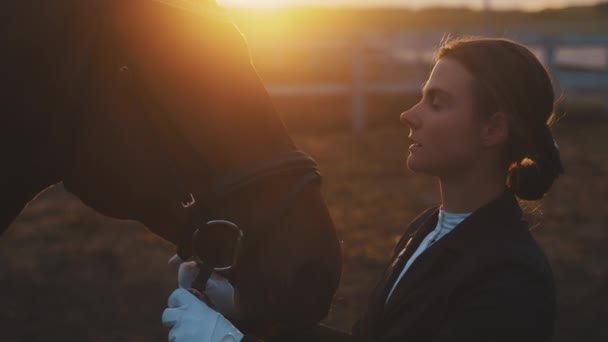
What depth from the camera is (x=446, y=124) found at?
1.73 meters

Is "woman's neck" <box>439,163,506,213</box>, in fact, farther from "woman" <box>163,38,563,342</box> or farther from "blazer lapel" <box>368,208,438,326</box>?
"blazer lapel" <box>368,208,438,326</box>

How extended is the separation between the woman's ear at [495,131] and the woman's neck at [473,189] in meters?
0.09

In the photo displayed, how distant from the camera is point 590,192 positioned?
7254 millimetres

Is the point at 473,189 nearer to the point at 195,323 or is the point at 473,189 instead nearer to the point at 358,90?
the point at 195,323

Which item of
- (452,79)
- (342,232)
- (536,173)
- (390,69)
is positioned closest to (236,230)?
(452,79)

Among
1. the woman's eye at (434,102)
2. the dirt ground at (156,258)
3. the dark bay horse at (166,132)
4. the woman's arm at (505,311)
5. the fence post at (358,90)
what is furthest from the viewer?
the fence post at (358,90)

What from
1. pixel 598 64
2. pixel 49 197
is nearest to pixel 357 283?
pixel 49 197

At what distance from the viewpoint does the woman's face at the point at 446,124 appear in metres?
1.72

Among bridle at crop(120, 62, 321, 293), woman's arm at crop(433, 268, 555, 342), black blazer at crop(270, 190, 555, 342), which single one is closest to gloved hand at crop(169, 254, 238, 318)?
bridle at crop(120, 62, 321, 293)

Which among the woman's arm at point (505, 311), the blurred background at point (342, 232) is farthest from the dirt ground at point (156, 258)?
the woman's arm at point (505, 311)

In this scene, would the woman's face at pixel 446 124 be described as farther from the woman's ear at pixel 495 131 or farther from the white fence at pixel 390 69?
the white fence at pixel 390 69

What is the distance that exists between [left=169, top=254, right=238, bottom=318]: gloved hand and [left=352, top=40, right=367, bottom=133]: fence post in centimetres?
884

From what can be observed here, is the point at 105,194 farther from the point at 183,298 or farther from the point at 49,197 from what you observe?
the point at 49,197

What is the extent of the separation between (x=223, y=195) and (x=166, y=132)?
219 mm
